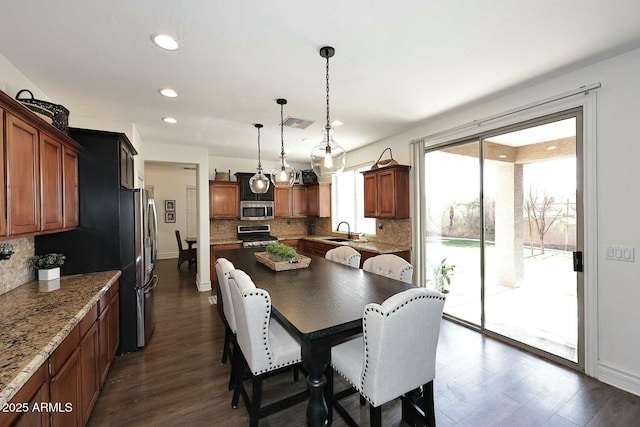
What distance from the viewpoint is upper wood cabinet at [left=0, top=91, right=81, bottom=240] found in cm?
156

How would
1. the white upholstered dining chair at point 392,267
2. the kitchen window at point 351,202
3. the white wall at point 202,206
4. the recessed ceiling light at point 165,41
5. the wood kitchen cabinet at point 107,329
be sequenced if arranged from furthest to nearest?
the kitchen window at point 351,202 < the white wall at point 202,206 < the white upholstered dining chair at point 392,267 < the wood kitchen cabinet at point 107,329 < the recessed ceiling light at point 165,41

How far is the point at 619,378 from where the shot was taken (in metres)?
2.25

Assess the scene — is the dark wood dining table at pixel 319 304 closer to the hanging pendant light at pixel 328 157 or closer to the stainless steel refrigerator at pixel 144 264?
the hanging pendant light at pixel 328 157

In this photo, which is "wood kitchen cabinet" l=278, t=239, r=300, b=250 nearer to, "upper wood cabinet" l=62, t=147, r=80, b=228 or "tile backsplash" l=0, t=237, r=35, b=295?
"upper wood cabinet" l=62, t=147, r=80, b=228

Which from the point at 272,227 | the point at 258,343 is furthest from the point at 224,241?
the point at 258,343

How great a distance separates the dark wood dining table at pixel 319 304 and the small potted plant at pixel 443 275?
6.23 ft

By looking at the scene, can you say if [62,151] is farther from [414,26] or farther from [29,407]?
[414,26]

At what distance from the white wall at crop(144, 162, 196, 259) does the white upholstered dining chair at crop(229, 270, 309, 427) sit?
776cm

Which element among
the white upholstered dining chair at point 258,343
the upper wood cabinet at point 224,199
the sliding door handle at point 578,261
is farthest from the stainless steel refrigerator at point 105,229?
the sliding door handle at point 578,261

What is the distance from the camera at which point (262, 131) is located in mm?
4191

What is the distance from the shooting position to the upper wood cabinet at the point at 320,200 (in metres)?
6.33

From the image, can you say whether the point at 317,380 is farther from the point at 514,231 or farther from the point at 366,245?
the point at 366,245

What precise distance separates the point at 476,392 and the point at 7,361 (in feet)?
9.51

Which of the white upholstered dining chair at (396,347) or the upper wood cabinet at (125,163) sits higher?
the upper wood cabinet at (125,163)
